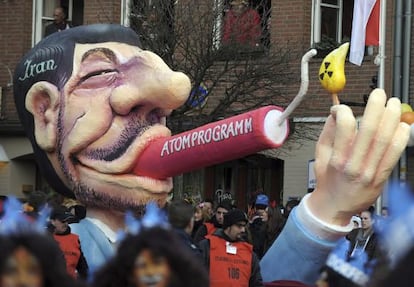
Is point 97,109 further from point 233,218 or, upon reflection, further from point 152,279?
point 152,279

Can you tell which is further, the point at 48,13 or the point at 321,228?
the point at 48,13

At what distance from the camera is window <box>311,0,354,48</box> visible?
1484 cm

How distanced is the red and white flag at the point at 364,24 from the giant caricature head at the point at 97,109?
6224 millimetres

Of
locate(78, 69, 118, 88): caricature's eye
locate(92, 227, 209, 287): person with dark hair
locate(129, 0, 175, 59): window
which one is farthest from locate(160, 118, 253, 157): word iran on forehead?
locate(129, 0, 175, 59): window

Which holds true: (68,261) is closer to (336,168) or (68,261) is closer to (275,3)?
(336,168)

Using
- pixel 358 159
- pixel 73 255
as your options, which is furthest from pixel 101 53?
pixel 358 159

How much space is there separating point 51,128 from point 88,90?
294 millimetres

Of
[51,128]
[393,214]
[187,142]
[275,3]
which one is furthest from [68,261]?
[275,3]

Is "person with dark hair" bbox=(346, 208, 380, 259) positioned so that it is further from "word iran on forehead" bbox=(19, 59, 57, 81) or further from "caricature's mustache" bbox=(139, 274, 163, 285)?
"caricature's mustache" bbox=(139, 274, 163, 285)

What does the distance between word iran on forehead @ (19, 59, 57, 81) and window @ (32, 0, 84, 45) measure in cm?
1056

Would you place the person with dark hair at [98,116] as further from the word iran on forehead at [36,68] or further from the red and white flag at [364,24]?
the red and white flag at [364,24]

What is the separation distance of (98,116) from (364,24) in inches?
266

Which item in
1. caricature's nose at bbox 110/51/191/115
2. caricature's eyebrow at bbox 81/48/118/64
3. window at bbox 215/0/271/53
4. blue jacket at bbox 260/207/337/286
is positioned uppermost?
window at bbox 215/0/271/53

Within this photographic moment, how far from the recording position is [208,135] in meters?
5.11
